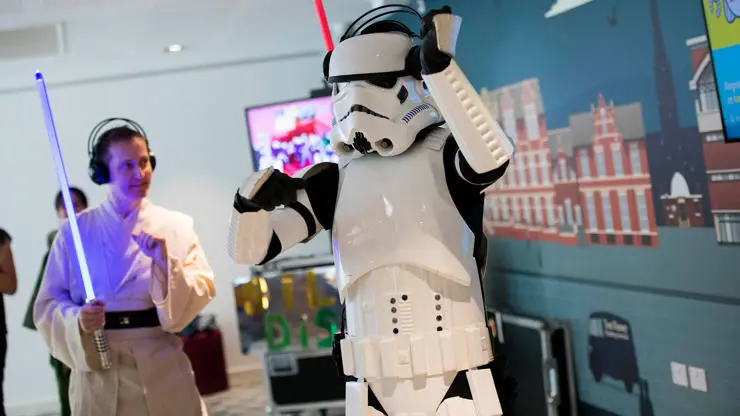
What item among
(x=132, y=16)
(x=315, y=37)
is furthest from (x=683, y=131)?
(x=315, y=37)

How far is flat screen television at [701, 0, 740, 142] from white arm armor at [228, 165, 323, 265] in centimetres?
106

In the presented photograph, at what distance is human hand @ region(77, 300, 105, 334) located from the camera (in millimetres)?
2473

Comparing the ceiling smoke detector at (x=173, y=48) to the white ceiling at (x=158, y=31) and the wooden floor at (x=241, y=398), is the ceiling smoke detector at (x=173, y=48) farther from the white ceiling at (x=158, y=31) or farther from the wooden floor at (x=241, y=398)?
the wooden floor at (x=241, y=398)

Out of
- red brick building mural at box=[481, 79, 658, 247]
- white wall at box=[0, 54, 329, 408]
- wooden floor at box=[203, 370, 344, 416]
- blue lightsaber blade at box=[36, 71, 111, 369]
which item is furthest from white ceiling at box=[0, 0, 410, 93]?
wooden floor at box=[203, 370, 344, 416]

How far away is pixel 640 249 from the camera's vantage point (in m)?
2.80

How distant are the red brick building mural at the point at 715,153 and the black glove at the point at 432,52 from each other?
96cm

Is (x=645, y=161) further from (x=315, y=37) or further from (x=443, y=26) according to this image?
(x=315, y=37)

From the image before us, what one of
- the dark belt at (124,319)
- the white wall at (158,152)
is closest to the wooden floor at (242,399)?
the white wall at (158,152)

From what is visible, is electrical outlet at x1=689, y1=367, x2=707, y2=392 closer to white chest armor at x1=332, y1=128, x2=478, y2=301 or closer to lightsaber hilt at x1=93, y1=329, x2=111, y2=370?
white chest armor at x1=332, y1=128, x2=478, y2=301

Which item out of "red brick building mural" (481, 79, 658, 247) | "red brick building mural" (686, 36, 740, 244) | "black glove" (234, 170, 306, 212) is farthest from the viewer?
"red brick building mural" (481, 79, 658, 247)

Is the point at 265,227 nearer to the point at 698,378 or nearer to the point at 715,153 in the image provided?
the point at 715,153

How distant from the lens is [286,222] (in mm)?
2002

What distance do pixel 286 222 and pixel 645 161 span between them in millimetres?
1315

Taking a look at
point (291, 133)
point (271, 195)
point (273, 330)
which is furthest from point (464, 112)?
point (291, 133)
